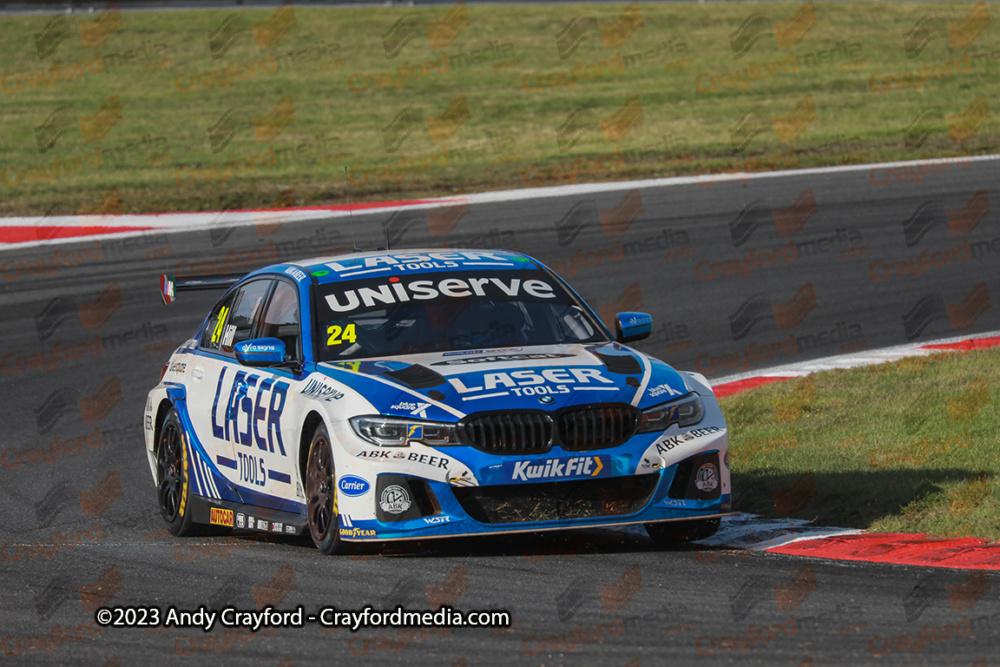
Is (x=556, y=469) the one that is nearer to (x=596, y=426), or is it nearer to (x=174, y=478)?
(x=596, y=426)

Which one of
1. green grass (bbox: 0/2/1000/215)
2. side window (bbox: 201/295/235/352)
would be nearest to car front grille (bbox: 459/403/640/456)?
side window (bbox: 201/295/235/352)

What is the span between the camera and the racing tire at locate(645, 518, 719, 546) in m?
6.61

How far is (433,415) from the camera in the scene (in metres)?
6.16

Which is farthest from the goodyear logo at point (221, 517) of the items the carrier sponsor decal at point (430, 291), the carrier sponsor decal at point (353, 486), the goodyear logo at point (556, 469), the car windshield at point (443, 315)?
the goodyear logo at point (556, 469)

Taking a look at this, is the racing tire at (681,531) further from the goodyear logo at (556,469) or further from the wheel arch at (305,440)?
the wheel arch at (305,440)

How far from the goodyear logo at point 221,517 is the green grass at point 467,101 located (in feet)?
47.1

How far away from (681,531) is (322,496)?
1645 mm

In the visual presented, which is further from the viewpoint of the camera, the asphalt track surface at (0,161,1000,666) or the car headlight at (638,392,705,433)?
the car headlight at (638,392,705,433)

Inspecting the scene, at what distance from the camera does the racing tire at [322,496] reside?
630 centimetres

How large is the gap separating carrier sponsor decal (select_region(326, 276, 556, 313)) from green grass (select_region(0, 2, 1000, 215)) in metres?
14.6

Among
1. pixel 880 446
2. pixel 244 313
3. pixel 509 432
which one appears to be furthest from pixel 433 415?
pixel 880 446

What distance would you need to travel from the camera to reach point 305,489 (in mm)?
6668

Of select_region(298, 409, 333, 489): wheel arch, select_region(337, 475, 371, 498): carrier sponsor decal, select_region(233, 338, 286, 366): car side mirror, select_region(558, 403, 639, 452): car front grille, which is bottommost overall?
select_region(298, 409, 333, 489): wheel arch

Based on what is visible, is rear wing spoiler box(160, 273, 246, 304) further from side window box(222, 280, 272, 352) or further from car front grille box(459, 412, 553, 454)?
car front grille box(459, 412, 553, 454)
